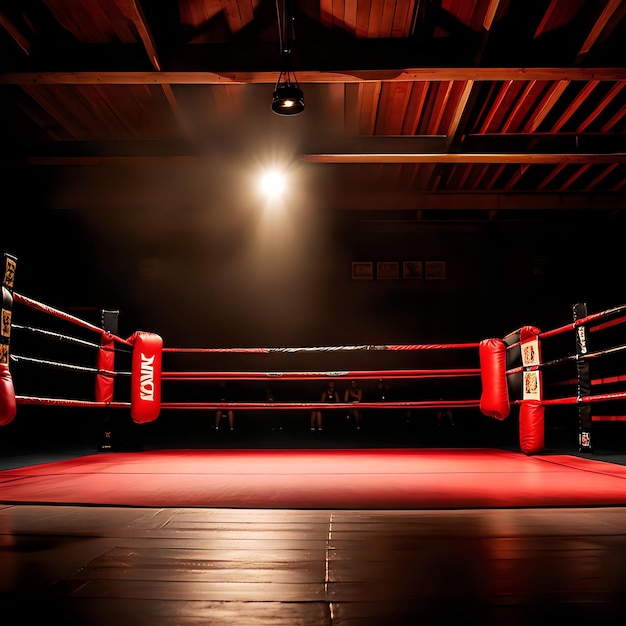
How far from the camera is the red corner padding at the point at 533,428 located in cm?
329

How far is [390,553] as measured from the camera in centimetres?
113

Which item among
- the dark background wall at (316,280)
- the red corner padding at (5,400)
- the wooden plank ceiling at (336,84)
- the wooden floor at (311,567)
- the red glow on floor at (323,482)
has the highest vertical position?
the wooden plank ceiling at (336,84)

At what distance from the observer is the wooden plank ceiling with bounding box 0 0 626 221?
12.1 ft

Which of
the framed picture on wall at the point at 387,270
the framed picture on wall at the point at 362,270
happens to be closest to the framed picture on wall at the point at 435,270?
the framed picture on wall at the point at 387,270

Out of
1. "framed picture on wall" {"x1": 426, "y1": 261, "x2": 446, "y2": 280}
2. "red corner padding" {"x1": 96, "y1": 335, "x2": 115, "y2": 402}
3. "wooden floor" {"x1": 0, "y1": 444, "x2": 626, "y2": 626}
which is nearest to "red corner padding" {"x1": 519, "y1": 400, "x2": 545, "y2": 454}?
"wooden floor" {"x1": 0, "y1": 444, "x2": 626, "y2": 626}

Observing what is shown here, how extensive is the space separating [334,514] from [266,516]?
0.19 metres

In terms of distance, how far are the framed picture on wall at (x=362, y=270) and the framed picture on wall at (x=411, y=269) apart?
45cm

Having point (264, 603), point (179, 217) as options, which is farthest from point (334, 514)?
point (179, 217)

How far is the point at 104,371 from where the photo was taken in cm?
363

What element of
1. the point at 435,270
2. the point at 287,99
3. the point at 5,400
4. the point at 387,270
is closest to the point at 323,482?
the point at 5,400

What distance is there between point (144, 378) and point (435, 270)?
5.06 metres

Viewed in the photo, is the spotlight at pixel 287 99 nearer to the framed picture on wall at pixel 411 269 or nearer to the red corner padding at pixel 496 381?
the red corner padding at pixel 496 381

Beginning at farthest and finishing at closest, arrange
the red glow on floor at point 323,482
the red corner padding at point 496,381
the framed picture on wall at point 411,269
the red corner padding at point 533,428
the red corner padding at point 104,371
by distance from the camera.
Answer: the framed picture on wall at point 411,269
the red corner padding at point 104,371
the red corner padding at point 496,381
the red corner padding at point 533,428
the red glow on floor at point 323,482

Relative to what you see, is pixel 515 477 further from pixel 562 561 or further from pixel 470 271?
pixel 470 271
